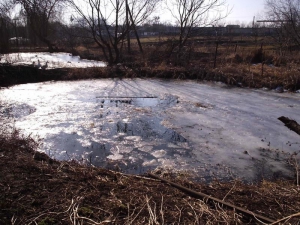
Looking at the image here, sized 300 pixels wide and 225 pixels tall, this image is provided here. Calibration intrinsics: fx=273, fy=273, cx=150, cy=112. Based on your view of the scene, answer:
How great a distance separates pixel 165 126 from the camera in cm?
657

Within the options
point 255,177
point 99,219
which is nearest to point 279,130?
point 255,177

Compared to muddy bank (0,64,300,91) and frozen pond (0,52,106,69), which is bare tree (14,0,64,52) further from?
muddy bank (0,64,300,91)

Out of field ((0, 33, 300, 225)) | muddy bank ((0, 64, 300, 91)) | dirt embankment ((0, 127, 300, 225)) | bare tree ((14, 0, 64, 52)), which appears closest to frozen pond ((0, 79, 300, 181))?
field ((0, 33, 300, 225))

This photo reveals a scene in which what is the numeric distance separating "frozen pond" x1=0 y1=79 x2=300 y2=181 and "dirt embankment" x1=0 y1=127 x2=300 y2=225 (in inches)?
31.8

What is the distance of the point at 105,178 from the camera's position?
374cm

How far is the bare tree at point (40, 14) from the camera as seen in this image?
21377 mm

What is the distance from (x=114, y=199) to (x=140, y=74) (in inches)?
413

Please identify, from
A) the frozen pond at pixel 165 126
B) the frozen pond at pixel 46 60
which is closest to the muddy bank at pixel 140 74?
the frozen pond at pixel 46 60

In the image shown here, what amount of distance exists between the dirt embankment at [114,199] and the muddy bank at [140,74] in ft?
25.3

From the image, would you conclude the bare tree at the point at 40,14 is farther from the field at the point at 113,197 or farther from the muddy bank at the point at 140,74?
the field at the point at 113,197

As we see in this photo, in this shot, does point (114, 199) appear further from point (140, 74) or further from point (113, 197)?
point (140, 74)

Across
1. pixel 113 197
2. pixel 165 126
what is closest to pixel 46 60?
pixel 165 126

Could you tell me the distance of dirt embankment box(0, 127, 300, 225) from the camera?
2.71 m

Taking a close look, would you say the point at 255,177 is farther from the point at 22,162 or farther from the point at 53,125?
the point at 53,125
